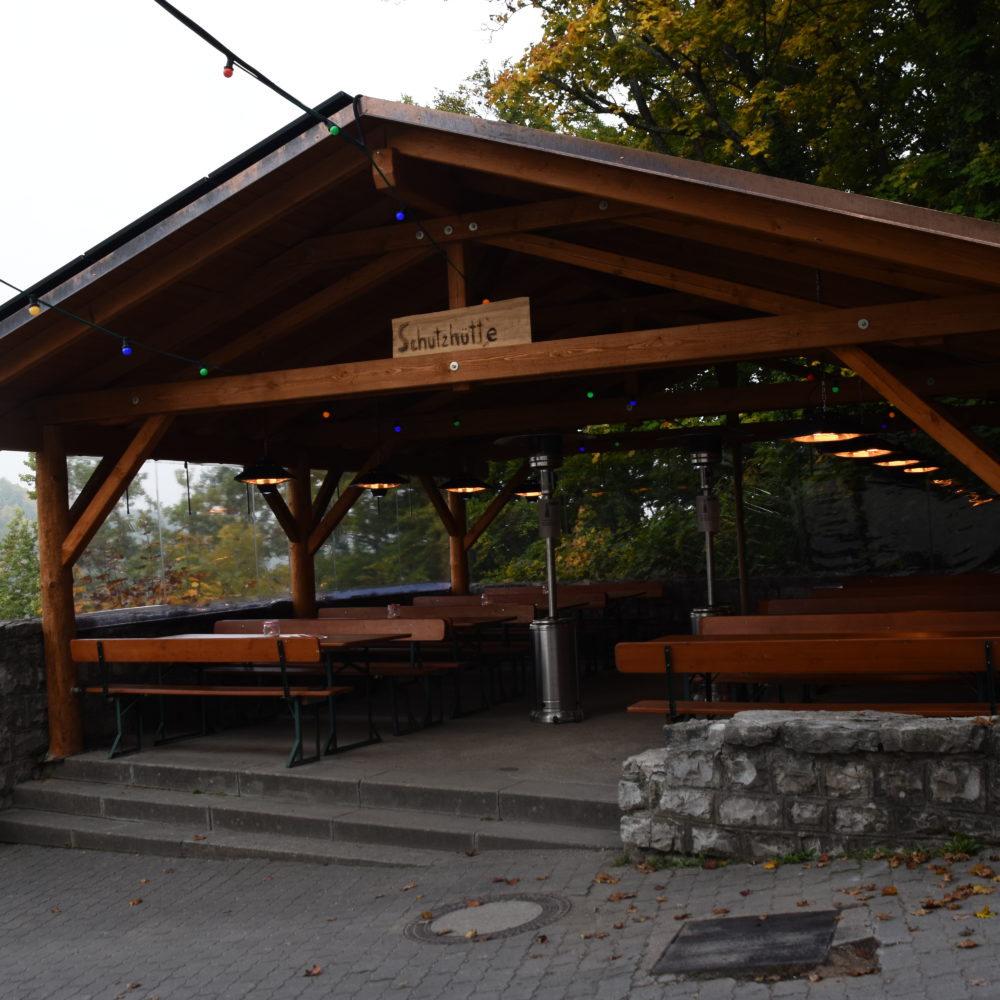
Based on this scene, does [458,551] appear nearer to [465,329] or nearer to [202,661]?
[202,661]

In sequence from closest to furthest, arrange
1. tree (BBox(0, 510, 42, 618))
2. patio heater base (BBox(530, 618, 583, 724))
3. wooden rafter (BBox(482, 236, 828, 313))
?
1. wooden rafter (BBox(482, 236, 828, 313))
2. patio heater base (BBox(530, 618, 583, 724))
3. tree (BBox(0, 510, 42, 618))

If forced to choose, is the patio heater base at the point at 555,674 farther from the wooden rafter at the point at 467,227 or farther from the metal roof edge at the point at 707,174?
the metal roof edge at the point at 707,174

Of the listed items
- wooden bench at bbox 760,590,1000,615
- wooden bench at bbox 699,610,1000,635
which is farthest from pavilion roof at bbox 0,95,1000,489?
wooden bench at bbox 760,590,1000,615

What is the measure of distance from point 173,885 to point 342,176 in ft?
14.1

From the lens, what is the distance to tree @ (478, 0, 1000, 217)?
42.6ft

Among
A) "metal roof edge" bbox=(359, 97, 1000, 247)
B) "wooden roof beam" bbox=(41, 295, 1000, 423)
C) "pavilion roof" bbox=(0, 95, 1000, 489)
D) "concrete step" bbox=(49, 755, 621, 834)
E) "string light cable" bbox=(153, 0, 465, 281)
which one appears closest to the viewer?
"string light cable" bbox=(153, 0, 465, 281)

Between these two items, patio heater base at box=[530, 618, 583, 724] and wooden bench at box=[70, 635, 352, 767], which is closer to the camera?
wooden bench at box=[70, 635, 352, 767]

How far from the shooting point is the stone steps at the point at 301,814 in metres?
5.99

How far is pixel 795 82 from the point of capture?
56.1 ft

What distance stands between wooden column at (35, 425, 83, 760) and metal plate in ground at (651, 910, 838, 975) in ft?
17.9

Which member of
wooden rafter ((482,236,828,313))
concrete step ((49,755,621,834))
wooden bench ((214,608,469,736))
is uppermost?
wooden rafter ((482,236,828,313))

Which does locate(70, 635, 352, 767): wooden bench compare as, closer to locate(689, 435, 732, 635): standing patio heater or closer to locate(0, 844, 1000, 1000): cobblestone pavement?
locate(0, 844, 1000, 1000): cobblestone pavement

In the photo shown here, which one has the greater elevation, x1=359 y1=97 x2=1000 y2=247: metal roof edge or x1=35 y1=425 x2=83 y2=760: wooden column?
x1=359 y1=97 x2=1000 y2=247: metal roof edge

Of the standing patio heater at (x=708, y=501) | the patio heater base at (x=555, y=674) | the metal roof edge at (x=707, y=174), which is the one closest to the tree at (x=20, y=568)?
the patio heater base at (x=555, y=674)
